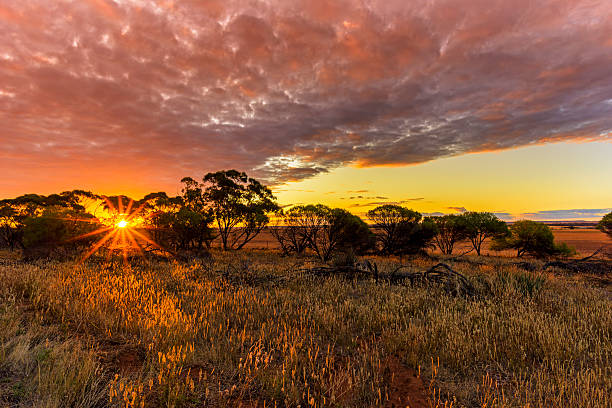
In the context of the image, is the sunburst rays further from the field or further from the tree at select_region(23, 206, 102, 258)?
the field

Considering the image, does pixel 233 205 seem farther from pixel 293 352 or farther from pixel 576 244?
pixel 576 244

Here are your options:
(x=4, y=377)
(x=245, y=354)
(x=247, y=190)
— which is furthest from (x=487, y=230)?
(x=4, y=377)

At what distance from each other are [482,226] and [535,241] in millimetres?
6265

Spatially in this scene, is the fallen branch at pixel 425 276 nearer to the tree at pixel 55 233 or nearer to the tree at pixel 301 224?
the tree at pixel 301 224

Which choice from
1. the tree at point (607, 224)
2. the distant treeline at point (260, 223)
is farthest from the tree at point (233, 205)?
the tree at point (607, 224)

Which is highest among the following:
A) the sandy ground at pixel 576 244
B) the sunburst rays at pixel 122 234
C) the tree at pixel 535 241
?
the sunburst rays at pixel 122 234

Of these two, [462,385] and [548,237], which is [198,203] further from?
[548,237]

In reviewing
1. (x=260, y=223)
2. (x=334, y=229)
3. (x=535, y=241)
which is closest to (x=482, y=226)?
(x=535, y=241)

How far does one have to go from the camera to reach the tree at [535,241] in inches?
1024

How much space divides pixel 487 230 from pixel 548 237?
21.1 feet

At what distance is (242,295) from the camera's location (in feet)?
24.2

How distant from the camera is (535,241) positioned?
2628 centimetres

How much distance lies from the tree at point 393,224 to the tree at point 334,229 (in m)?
2.02

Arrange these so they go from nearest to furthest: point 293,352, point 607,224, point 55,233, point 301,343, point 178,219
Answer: point 293,352 → point 301,343 → point 55,233 → point 178,219 → point 607,224
